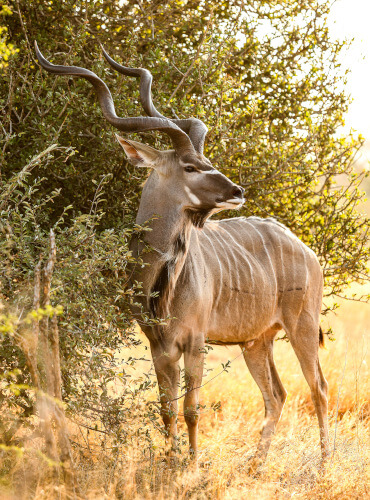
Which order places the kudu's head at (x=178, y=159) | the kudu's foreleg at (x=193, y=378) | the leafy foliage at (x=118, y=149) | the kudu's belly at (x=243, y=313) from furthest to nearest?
the kudu's belly at (x=243, y=313) < the kudu's foreleg at (x=193, y=378) < the kudu's head at (x=178, y=159) < the leafy foliage at (x=118, y=149)

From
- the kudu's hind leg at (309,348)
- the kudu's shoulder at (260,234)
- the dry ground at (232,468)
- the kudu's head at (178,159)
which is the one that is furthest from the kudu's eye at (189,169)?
the kudu's hind leg at (309,348)

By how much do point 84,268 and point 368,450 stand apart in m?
2.06

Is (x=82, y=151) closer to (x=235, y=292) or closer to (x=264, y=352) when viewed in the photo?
(x=235, y=292)

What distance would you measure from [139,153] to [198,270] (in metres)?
0.70

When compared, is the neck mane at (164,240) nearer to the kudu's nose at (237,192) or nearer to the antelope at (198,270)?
the antelope at (198,270)

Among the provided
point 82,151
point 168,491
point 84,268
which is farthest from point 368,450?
point 82,151

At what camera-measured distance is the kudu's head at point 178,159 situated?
128 inches

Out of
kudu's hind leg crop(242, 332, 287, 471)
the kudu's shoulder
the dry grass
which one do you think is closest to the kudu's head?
the kudu's shoulder

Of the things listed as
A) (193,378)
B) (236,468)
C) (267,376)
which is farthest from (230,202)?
(267,376)

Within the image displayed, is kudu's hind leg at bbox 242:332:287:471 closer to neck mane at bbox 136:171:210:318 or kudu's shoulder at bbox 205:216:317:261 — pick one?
kudu's shoulder at bbox 205:216:317:261

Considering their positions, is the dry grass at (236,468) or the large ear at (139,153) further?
the large ear at (139,153)

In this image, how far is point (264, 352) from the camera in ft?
15.1

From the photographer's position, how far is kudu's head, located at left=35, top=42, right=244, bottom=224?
3.25 m

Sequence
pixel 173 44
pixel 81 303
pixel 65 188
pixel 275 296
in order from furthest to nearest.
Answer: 1. pixel 275 296
2. pixel 173 44
3. pixel 65 188
4. pixel 81 303
